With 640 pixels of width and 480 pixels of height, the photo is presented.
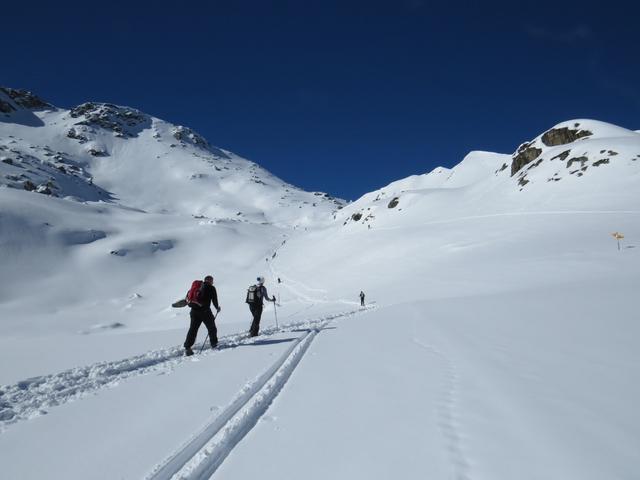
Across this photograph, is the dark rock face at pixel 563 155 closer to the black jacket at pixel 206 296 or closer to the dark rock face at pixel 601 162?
the dark rock face at pixel 601 162

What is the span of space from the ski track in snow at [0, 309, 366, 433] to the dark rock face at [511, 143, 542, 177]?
278 ft

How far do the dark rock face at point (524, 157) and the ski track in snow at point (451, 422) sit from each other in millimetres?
84055

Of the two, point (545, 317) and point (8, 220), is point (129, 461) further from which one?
point (8, 220)

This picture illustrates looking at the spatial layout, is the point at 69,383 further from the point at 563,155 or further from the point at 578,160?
the point at 563,155

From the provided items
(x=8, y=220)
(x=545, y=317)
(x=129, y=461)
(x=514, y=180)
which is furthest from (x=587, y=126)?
(x=8, y=220)

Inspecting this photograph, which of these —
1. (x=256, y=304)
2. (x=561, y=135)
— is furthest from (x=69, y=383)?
(x=561, y=135)

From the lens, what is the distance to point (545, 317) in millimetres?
10234

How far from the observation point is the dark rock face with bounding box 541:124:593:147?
254 feet

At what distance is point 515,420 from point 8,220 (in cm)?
Answer: 10066

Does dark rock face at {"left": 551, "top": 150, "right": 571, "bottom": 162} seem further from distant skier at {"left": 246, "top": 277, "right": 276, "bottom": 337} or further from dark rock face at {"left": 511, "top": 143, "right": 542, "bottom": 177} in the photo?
distant skier at {"left": 246, "top": 277, "right": 276, "bottom": 337}

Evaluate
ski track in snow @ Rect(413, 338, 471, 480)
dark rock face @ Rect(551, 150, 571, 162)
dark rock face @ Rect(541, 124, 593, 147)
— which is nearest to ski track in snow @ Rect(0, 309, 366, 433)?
ski track in snow @ Rect(413, 338, 471, 480)

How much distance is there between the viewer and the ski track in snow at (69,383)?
5258 millimetres

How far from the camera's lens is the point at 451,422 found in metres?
4.13

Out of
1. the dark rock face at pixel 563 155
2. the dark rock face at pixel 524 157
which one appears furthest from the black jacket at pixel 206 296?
the dark rock face at pixel 524 157
